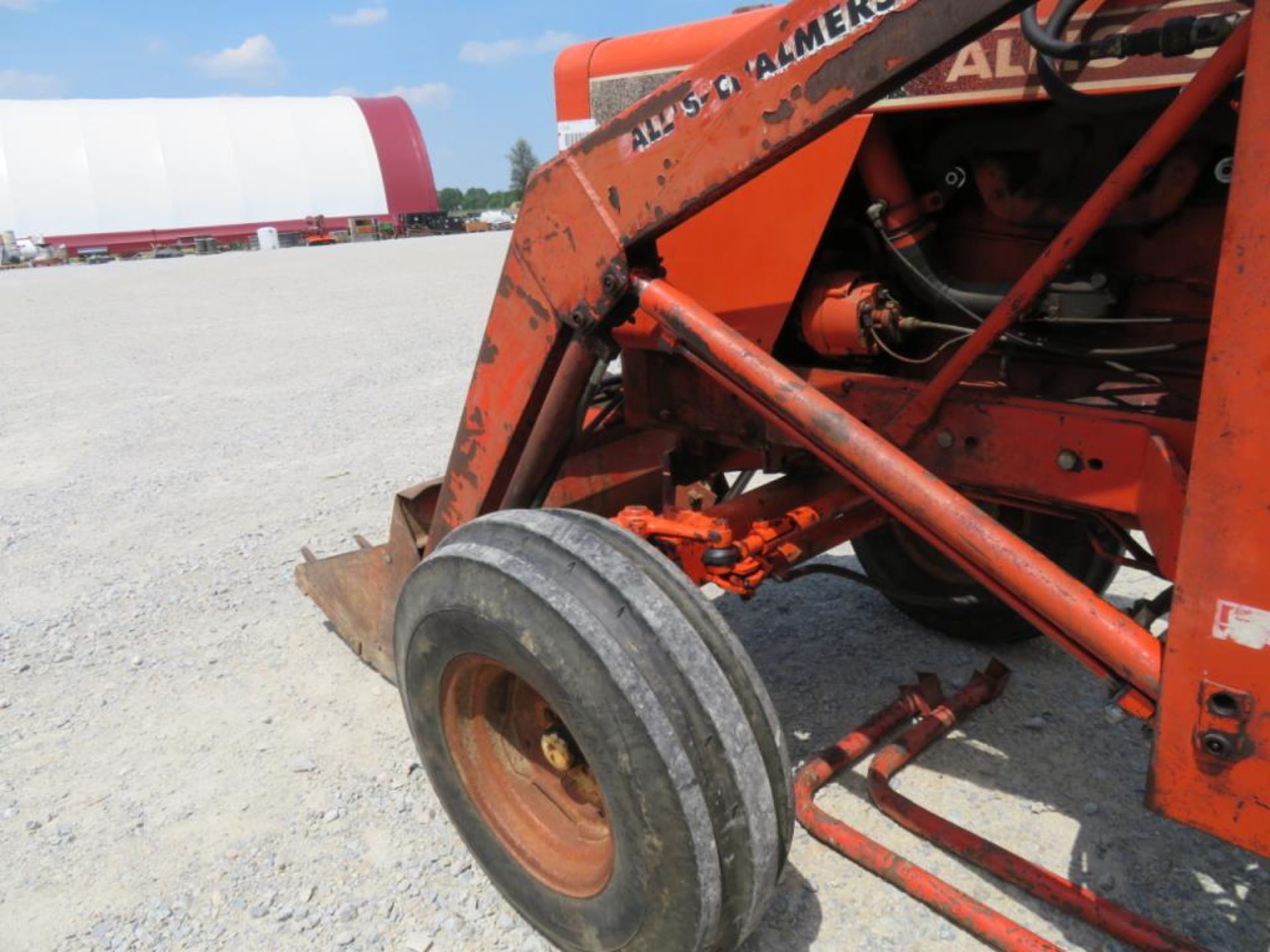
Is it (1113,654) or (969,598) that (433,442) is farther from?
(1113,654)

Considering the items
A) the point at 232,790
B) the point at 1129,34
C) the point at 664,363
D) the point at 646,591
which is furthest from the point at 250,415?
the point at 1129,34

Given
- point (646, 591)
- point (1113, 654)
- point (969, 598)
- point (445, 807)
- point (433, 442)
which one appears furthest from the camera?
point (433, 442)

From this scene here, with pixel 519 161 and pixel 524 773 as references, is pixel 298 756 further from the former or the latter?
pixel 519 161

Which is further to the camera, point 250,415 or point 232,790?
point 250,415

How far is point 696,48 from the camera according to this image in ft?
8.06

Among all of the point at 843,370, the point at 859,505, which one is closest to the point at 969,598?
the point at 859,505

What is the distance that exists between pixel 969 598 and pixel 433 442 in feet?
12.4

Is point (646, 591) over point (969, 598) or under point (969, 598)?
over

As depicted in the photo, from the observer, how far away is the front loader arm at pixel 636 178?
1.57 metres

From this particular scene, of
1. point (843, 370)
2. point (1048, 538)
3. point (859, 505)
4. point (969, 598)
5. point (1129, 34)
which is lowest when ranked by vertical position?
point (969, 598)

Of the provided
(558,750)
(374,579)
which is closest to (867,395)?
(558,750)

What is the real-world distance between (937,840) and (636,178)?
5.25 feet

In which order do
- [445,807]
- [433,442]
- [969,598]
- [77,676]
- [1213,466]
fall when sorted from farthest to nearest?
[433,442] → [77,676] → [969,598] → [445,807] → [1213,466]

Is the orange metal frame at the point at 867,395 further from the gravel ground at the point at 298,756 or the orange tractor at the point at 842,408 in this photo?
the gravel ground at the point at 298,756
